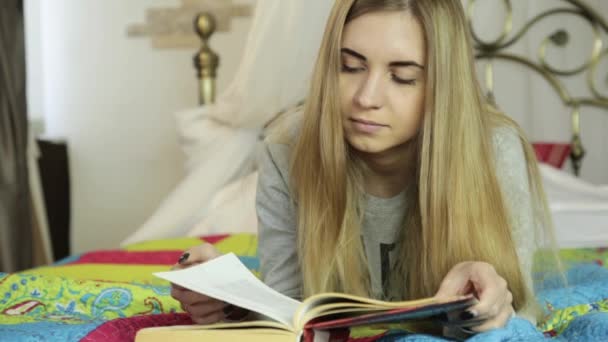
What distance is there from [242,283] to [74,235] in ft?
9.92

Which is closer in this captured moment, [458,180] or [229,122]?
[458,180]

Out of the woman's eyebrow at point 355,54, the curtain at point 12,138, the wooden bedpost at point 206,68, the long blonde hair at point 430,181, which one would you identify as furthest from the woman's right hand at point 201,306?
the wooden bedpost at point 206,68

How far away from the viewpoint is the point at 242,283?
0.88m

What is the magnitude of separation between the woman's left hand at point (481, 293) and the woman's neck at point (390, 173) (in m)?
0.30

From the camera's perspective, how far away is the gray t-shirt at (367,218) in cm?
117

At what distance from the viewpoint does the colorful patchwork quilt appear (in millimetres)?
950

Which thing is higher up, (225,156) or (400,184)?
(400,184)

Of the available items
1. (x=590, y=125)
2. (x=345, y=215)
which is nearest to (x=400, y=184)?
(x=345, y=215)

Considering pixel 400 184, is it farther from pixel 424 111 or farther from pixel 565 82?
pixel 565 82

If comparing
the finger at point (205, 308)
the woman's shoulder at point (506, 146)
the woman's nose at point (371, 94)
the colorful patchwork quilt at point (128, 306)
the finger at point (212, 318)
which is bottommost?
the colorful patchwork quilt at point (128, 306)

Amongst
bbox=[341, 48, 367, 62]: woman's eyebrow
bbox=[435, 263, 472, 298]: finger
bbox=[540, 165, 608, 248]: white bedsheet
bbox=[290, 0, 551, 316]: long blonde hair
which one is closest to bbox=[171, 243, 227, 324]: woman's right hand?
bbox=[290, 0, 551, 316]: long blonde hair

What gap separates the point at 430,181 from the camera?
1.11 m

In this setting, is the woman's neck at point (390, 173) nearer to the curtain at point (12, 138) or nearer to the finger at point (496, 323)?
the finger at point (496, 323)

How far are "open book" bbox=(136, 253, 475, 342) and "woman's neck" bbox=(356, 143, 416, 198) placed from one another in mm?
362
